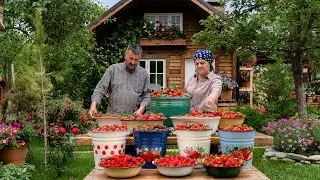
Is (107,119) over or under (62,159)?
over

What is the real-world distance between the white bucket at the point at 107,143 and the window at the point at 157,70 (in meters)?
13.6

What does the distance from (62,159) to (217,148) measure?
3794 mm

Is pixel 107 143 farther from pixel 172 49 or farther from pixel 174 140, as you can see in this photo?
pixel 172 49

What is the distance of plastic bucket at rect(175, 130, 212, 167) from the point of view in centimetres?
397

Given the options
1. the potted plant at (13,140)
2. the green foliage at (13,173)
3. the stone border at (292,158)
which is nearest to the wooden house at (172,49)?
the stone border at (292,158)

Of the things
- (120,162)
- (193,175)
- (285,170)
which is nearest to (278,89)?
(285,170)

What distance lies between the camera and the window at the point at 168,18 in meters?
17.7

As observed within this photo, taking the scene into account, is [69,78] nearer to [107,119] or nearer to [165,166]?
[107,119]

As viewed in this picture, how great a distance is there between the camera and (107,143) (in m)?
3.98

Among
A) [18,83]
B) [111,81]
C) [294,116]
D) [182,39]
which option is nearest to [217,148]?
[111,81]

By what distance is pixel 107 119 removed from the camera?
456 centimetres

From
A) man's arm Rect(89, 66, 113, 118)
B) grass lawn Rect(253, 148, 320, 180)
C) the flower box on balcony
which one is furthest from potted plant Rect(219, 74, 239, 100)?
man's arm Rect(89, 66, 113, 118)

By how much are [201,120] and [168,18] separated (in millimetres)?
13759

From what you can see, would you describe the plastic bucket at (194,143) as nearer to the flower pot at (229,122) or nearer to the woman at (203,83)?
the flower pot at (229,122)
